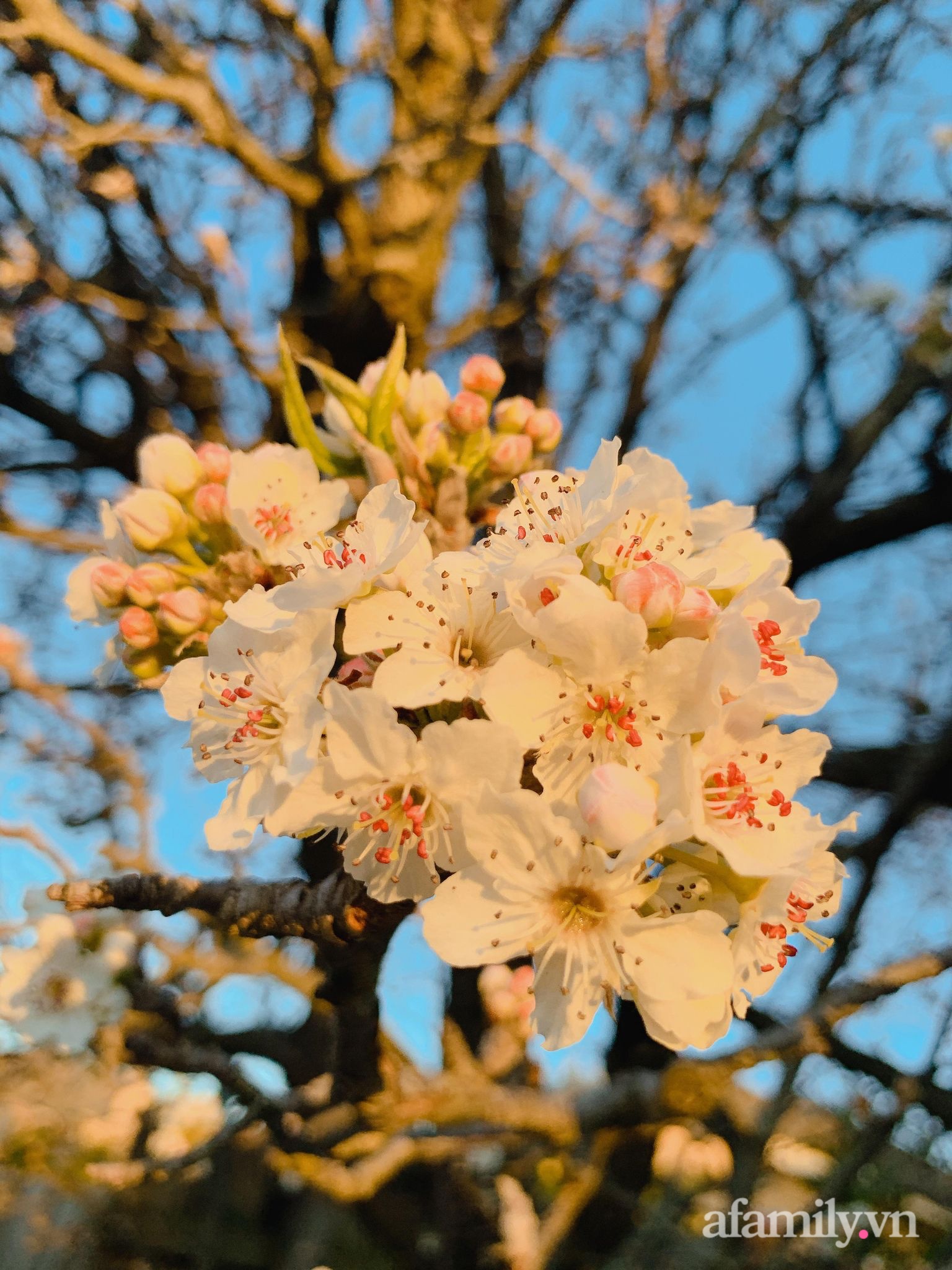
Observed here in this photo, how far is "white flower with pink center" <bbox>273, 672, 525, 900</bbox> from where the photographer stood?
77cm

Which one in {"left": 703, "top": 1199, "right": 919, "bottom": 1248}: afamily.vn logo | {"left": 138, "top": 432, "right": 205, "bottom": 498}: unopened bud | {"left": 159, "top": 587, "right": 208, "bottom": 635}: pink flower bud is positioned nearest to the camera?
{"left": 159, "top": 587, "right": 208, "bottom": 635}: pink flower bud

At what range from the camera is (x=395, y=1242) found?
386 cm

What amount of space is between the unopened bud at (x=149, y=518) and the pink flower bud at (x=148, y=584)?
0.19ft

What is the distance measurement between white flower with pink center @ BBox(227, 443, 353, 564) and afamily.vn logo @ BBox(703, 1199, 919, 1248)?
2.24 m

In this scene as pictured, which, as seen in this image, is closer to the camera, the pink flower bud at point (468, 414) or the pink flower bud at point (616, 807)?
the pink flower bud at point (616, 807)

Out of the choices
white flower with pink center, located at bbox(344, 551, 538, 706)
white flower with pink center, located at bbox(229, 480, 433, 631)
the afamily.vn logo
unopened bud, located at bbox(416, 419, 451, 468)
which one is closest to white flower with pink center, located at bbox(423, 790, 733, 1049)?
white flower with pink center, located at bbox(344, 551, 538, 706)

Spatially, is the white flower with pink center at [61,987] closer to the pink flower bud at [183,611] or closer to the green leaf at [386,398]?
the pink flower bud at [183,611]

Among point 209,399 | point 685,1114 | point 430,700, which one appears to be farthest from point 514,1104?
point 209,399

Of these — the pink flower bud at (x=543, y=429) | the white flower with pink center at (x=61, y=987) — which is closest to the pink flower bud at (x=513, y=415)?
the pink flower bud at (x=543, y=429)

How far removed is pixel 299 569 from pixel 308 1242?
13.0ft

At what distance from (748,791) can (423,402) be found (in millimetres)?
818

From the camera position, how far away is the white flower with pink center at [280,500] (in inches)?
46.9

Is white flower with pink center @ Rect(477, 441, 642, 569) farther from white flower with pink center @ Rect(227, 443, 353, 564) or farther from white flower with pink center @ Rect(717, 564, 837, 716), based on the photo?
white flower with pink center @ Rect(227, 443, 353, 564)

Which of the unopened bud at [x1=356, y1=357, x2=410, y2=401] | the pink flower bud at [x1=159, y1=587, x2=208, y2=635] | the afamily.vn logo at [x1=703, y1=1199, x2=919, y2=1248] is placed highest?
the unopened bud at [x1=356, y1=357, x2=410, y2=401]
